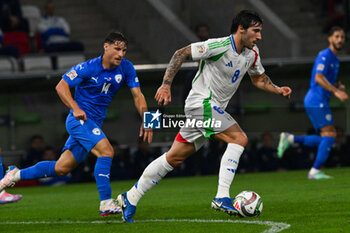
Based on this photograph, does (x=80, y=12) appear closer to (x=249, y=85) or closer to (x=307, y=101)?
(x=249, y=85)

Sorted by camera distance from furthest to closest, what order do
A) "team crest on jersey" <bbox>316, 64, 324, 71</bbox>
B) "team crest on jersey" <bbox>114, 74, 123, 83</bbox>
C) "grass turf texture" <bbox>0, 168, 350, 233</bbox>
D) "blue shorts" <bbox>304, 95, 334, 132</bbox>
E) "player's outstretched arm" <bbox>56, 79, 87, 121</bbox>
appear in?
1. "blue shorts" <bbox>304, 95, 334, 132</bbox>
2. "team crest on jersey" <bbox>316, 64, 324, 71</bbox>
3. "team crest on jersey" <bbox>114, 74, 123, 83</bbox>
4. "player's outstretched arm" <bbox>56, 79, 87, 121</bbox>
5. "grass turf texture" <bbox>0, 168, 350, 233</bbox>

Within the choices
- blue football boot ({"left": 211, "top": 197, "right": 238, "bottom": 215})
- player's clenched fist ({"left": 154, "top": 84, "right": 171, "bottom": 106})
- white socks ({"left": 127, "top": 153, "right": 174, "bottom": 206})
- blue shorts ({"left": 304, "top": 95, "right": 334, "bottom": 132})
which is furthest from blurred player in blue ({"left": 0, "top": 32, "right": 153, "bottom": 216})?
blue shorts ({"left": 304, "top": 95, "right": 334, "bottom": 132})

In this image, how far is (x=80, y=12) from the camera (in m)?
19.2

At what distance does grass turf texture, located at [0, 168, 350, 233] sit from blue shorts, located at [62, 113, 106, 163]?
73cm

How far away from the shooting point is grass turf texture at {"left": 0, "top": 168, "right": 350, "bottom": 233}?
685 cm

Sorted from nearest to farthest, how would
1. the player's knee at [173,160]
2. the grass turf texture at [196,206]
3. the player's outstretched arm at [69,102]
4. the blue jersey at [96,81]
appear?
the grass turf texture at [196,206] < the player's knee at [173,160] < the player's outstretched arm at [69,102] < the blue jersey at [96,81]

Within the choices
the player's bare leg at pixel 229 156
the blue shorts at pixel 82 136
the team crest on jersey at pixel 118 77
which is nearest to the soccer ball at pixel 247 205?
the player's bare leg at pixel 229 156

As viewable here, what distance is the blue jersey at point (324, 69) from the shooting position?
1195 centimetres

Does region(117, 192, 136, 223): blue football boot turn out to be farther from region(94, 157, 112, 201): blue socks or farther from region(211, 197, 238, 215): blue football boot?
region(211, 197, 238, 215): blue football boot

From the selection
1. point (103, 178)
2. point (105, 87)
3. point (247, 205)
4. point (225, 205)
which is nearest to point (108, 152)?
point (103, 178)

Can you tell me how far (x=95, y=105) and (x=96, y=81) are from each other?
0.93 feet

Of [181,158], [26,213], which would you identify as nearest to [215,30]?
[26,213]

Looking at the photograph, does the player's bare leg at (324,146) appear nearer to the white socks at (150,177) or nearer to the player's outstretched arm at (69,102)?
the white socks at (150,177)

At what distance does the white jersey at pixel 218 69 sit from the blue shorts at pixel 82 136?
4.06ft
